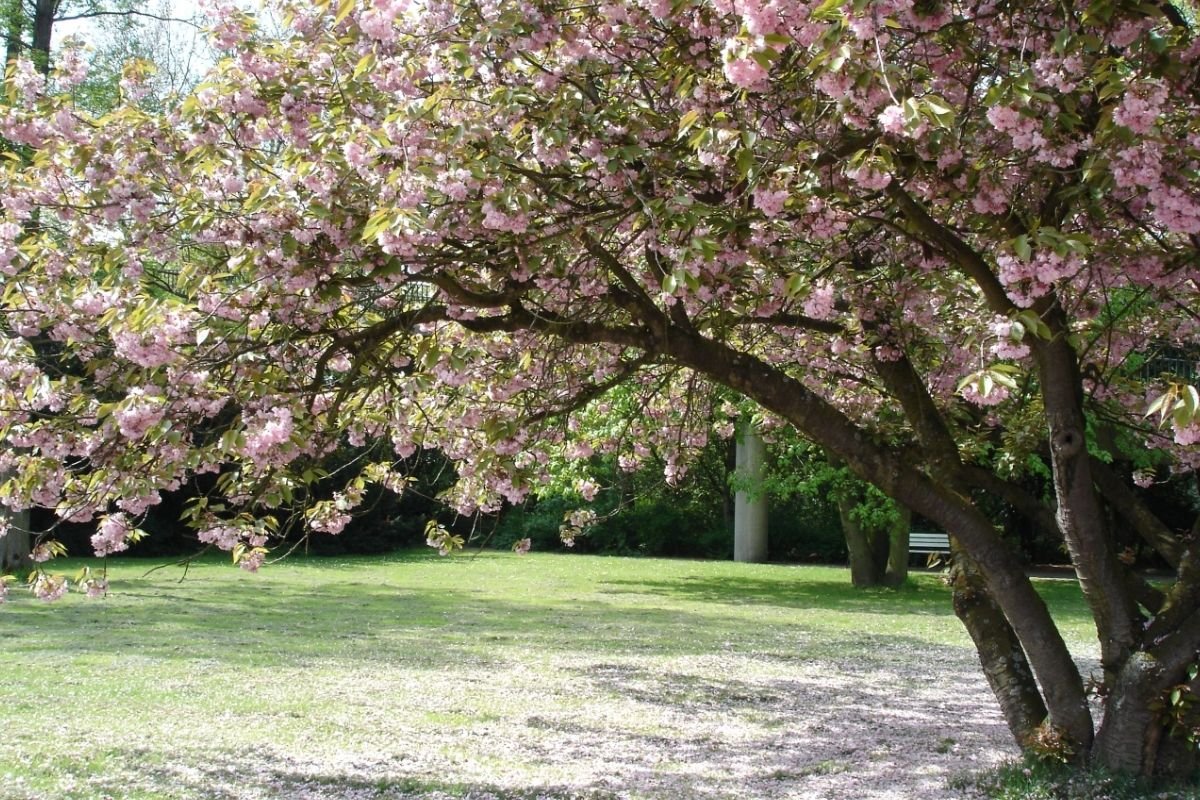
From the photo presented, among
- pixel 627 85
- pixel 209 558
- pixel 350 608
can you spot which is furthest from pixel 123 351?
pixel 209 558

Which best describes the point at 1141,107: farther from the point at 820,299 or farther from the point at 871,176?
the point at 820,299

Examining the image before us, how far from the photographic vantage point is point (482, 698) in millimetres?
8344

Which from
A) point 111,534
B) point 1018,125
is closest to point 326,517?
point 111,534

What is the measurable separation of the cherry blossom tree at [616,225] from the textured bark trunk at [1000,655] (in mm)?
21

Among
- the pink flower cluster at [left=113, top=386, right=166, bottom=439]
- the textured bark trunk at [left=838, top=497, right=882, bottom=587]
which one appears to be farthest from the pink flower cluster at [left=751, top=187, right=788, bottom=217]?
the textured bark trunk at [left=838, top=497, right=882, bottom=587]

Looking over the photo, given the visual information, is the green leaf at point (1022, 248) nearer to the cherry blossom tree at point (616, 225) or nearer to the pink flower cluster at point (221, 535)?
the cherry blossom tree at point (616, 225)

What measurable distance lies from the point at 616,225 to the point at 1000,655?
303cm

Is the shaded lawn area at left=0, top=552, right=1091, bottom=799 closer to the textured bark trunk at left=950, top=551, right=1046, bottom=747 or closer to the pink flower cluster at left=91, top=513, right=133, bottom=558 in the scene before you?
the textured bark trunk at left=950, top=551, right=1046, bottom=747

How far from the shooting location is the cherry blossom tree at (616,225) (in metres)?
3.72

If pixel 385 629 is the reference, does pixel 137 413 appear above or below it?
above

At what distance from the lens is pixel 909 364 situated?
5.95 metres

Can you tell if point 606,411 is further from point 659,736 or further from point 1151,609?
point 1151,609

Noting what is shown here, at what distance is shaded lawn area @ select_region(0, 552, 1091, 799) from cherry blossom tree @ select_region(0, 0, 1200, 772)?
4.76 ft

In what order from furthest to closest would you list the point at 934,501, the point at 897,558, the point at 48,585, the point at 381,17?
the point at 897,558 < the point at 934,501 < the point at 48,585 < the point at 381,17
